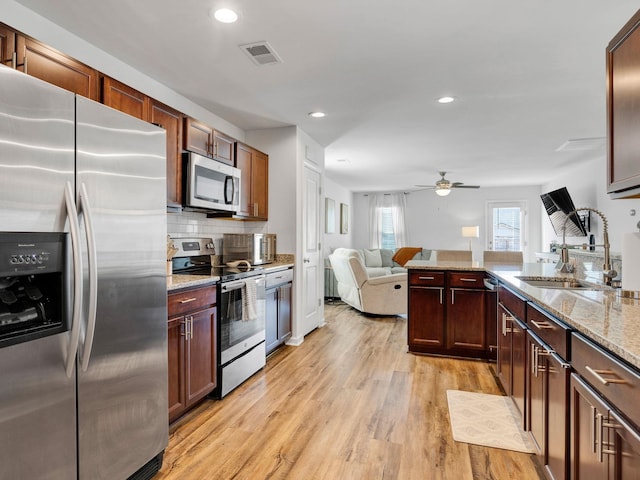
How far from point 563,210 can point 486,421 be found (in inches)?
205

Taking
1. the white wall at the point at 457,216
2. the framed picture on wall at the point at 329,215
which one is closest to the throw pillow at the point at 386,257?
the white wall at the point at 457,216

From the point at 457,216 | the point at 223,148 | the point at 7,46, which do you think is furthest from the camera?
the point at 457,216

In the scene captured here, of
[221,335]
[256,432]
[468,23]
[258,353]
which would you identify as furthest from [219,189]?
[468,23]

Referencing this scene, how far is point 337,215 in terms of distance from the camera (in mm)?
8641

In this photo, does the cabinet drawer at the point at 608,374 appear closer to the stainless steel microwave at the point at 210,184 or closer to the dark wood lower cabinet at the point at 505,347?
the dark wood lower cabinet at the point at 505,347

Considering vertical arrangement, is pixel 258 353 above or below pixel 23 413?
below

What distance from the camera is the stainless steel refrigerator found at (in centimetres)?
126

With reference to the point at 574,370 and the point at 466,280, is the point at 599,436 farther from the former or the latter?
the point at 466,280

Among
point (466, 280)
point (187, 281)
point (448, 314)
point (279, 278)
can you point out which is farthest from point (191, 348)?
point (466, 280)

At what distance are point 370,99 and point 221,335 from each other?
7.70ft

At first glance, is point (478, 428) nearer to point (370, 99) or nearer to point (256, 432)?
point (256, 432)

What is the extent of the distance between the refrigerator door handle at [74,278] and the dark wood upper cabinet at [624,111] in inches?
81.2

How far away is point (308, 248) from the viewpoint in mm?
4543

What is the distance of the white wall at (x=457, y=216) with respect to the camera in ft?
29.3
